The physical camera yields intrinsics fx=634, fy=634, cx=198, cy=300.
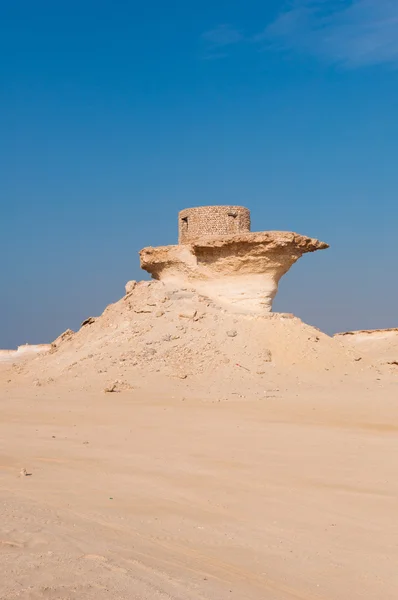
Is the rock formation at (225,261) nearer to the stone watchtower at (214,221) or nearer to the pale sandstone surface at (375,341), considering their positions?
the stone watchtower at (214,221)

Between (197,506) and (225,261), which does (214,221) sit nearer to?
(225,261)

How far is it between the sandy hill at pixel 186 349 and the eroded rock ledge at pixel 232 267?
2.60 ft

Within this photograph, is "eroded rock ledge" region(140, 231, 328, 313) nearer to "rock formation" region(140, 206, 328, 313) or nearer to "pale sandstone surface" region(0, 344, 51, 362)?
"rock formation" region(140, 206, 328, 313)

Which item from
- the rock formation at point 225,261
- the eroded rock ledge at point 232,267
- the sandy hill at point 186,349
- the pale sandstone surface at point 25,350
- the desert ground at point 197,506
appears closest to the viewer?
the desert ground at point 197,506

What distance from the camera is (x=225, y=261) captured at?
17797mm

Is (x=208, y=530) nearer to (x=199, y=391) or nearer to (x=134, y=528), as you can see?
(x=134, y=528)

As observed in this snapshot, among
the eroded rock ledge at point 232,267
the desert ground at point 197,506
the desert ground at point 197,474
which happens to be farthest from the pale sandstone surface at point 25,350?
the desert ground at point 197,506

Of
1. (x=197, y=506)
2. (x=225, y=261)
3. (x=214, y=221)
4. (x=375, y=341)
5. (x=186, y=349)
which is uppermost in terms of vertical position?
(x=214, y=221)

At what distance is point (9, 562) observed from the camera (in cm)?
334

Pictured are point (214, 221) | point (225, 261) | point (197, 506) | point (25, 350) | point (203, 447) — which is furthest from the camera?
point (25, 350)

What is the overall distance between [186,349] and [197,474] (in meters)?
8.76

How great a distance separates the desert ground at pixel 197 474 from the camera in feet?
11.9

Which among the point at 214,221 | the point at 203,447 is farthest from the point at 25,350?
the point at 203,447

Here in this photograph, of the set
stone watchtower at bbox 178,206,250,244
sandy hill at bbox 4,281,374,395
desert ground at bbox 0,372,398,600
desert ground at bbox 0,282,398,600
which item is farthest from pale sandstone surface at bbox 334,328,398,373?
desert ground at bbox 0,372,398,600
